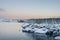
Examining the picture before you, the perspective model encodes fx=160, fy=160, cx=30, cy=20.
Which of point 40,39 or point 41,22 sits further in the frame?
point 41,22

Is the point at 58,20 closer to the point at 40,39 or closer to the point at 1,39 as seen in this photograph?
the point at 40,39

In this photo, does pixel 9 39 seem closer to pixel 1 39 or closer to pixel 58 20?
pixel 1 39

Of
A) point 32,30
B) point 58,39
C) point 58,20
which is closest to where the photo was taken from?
point 58,39

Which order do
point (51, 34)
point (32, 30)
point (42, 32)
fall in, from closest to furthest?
point (51, 34), point (42, 32), point (32, 30)

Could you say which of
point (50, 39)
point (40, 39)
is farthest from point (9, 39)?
point (50, 39)

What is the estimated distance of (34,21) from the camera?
26.0 m

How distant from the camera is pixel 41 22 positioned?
2452cm

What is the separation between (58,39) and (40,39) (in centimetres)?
157

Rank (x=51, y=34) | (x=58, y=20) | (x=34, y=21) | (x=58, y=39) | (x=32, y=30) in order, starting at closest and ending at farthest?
(x=58, y=39)
(x=51, y=34)
(x=32, y=30)
(x=58, y=20)
(x=34, y=21)

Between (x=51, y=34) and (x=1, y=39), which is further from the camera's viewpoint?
(x=51, y=34)

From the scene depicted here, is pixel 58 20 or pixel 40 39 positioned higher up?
pixel 58 20

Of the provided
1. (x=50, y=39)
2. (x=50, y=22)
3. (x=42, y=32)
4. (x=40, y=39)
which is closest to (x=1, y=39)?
(x=40, y=39)

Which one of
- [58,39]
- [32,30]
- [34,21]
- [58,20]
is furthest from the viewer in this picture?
[34,21]

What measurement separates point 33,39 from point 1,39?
267 cm
